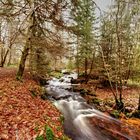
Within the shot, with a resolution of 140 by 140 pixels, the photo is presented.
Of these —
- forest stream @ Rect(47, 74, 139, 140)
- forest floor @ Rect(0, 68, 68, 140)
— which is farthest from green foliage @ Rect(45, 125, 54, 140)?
forest stream @ Rect(47, 74, 139, 140)

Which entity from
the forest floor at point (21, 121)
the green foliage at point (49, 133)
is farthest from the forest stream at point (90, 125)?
the green foliage at point (49, 133)

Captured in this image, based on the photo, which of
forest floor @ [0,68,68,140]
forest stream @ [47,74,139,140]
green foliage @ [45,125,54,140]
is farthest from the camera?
forest stream @ [47,74,139,140]

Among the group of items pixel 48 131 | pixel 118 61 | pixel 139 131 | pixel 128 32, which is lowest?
pixel 139 131

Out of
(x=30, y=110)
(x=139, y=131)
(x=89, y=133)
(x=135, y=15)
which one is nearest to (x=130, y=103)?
(x=139, y=131)

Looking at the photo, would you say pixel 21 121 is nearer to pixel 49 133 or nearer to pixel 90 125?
pixel 49 133

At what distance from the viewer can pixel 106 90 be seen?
21812 mm

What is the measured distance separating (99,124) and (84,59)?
15327mm

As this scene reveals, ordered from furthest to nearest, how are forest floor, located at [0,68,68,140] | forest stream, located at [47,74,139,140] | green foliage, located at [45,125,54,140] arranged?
forest stream, located at [47,74,139,140] < green foliage, located at [45,125,54,140] < forest floor, located at [0,68,68,140]

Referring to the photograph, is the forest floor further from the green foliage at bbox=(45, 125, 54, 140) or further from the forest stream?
the forest stream

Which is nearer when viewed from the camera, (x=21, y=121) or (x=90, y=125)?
(x=21, y=121)

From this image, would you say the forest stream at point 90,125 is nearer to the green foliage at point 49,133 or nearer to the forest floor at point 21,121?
the forest floor at point 21,121

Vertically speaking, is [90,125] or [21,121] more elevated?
[21,121]

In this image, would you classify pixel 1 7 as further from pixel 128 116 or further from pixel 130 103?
pixel 130 103

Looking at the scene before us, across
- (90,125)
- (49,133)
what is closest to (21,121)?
(49,133)
